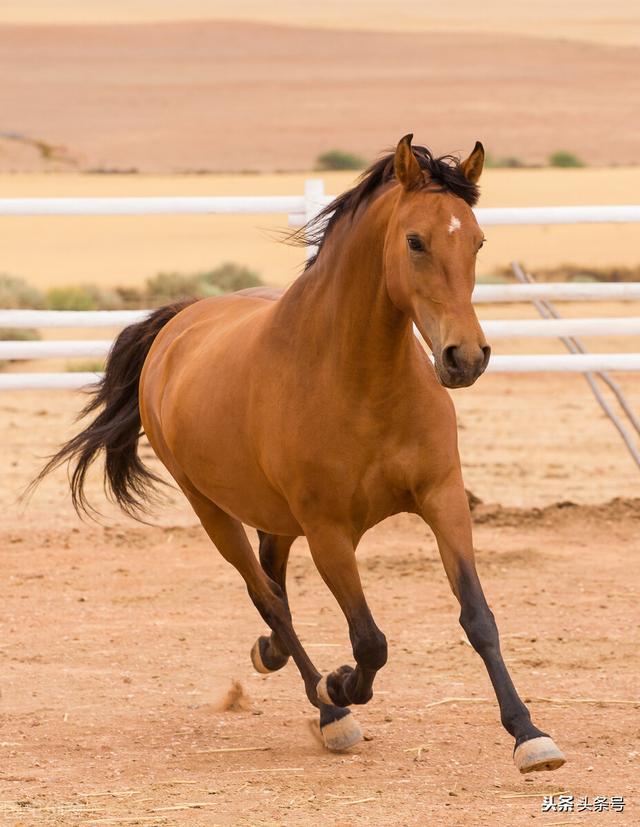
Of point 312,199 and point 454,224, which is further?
point 312,199

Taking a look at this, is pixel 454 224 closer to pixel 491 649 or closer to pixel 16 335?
pixel 491 649

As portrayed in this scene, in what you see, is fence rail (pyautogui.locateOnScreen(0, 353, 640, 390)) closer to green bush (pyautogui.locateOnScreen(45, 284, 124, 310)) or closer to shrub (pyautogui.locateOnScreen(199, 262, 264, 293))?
green bush (pyautogui.locateOnScreen(45, 284, 124, 310))

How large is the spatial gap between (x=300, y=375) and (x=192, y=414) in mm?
906

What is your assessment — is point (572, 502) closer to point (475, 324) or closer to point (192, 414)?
point (192, 414)

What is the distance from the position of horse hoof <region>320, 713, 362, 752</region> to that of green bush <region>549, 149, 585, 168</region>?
51.2 meters

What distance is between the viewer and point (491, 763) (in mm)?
4332

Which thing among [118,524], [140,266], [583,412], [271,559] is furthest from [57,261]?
[271,559]

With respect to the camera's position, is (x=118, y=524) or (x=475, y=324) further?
(x=118, y=524)

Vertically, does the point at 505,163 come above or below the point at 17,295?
below

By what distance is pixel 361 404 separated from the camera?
4172 mm

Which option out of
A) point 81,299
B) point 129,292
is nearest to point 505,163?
point 129,292

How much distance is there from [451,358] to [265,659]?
7.11 ft

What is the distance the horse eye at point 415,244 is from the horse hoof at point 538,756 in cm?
142

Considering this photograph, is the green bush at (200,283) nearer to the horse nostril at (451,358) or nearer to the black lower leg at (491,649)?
the black lower leg at (491,649)
